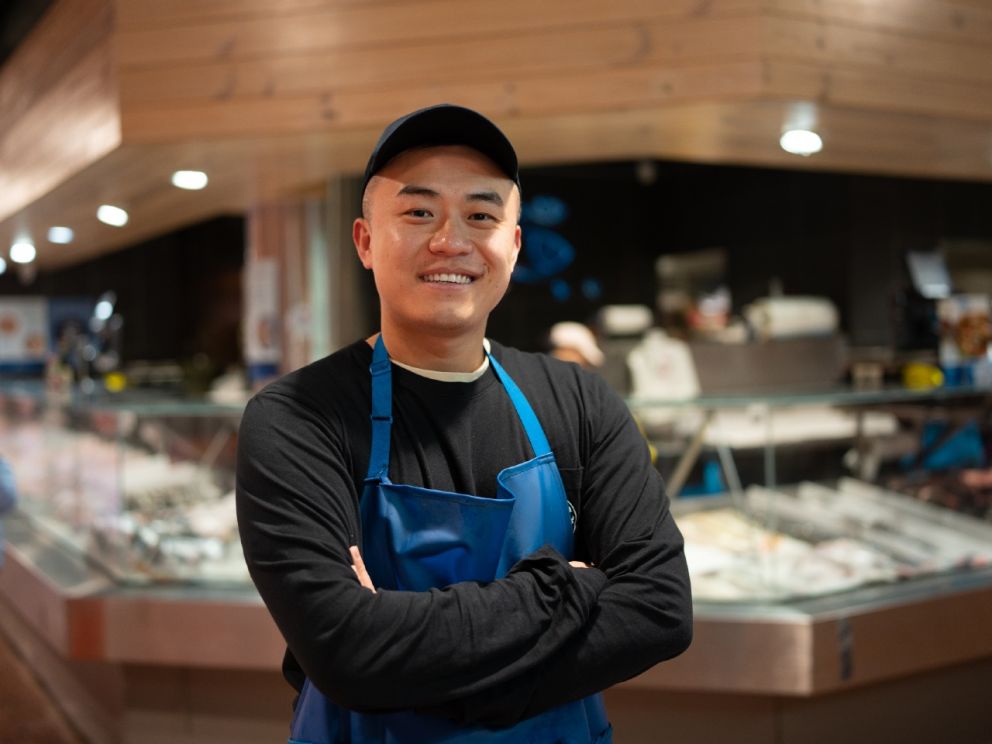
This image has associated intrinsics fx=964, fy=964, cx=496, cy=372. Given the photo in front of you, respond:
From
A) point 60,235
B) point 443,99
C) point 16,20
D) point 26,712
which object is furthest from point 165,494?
→ point 60,235

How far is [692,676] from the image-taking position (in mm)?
2727

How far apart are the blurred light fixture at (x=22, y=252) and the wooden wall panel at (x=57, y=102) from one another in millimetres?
1678

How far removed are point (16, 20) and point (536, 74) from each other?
9.95 feet

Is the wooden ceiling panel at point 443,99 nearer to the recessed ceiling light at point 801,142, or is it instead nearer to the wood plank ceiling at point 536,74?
the wood plank ceiling at point 536,74

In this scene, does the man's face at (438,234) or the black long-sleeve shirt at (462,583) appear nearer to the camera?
the black long-sleeve shirt at (462,583)

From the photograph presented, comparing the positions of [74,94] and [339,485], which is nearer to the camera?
[339,485]

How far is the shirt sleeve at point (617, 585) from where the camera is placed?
1276 millimetres

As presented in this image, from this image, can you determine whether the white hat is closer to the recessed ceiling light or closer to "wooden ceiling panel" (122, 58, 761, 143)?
"wooden ceiling panel" (122, 58, 761, 143)

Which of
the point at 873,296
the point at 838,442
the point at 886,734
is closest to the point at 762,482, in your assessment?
the point at 838,442

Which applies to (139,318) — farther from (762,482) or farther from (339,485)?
(339,485)

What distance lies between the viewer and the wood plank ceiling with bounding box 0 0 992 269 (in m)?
2.92

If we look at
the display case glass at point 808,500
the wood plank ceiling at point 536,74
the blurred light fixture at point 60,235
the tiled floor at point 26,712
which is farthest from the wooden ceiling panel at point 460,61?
the blurred light fixture at point 60,235

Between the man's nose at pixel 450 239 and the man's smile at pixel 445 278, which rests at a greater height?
the man's nose at pixel 450 239

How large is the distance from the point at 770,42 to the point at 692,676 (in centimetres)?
Answer: 186
